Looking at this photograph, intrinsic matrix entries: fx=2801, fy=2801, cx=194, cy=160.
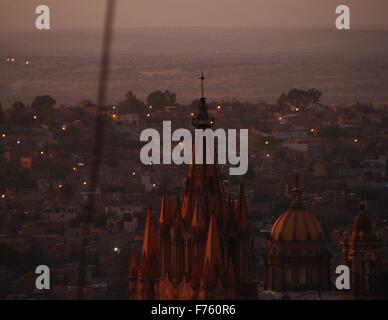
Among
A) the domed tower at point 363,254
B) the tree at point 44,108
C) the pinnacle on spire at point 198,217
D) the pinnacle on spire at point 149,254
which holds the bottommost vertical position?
the domed tower at point 363,254

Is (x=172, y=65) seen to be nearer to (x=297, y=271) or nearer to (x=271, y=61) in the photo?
(x=271, y=61)

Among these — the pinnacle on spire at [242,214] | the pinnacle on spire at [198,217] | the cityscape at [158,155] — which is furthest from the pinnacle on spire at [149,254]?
the cityscape at [158,155]

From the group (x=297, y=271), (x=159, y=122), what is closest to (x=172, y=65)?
(x=159, y=122)

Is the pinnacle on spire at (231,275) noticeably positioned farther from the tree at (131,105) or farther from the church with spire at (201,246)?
the tree at (131,105)

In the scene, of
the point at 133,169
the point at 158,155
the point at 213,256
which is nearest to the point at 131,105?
the point at 133,169

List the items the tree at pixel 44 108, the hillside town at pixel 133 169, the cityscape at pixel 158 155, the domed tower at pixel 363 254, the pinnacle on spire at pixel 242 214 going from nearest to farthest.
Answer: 1. the pinnacle on spire at pixel 242 214
2. the domed tower at pixel 363 254
3. the cityscape at pixel 158 155
4. the hillside town at pixel 133 169
5. the tree at pixel 44 108
